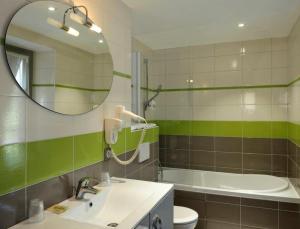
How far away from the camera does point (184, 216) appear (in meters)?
2.35

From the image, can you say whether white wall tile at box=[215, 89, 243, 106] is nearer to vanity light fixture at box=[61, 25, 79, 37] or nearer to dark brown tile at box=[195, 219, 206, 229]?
dark brown tile at box=[195, 219, 206, 229]

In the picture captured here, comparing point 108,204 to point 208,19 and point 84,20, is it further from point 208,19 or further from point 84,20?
point 208,19

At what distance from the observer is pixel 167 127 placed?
3.72 meters

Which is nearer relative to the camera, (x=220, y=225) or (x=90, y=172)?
(x=90, y=172)

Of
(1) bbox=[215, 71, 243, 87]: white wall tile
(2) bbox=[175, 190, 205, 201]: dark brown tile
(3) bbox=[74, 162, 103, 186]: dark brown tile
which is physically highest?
(1) bbox=[215, 71, 243, 87]: white wall tile

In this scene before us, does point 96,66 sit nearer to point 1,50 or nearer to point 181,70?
point 1,50

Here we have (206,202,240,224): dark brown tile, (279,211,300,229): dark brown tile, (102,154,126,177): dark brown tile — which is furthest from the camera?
(206,202,240,224): dark brown tile

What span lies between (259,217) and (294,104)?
1.31 m

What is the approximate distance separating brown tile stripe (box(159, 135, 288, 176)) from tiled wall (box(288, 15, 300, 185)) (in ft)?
0.60

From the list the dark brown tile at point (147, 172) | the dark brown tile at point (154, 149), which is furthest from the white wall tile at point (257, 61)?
the dark brown tile at point (147, 172)

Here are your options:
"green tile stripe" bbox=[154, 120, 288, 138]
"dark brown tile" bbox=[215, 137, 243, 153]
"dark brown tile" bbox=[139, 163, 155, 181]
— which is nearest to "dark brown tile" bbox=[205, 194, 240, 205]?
"dark brown tile" bbox=[139, 163, 155, 181]

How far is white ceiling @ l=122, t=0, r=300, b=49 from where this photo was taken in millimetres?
2127

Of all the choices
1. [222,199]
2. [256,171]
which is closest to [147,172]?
[222,199]

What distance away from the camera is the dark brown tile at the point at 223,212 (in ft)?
8.46
